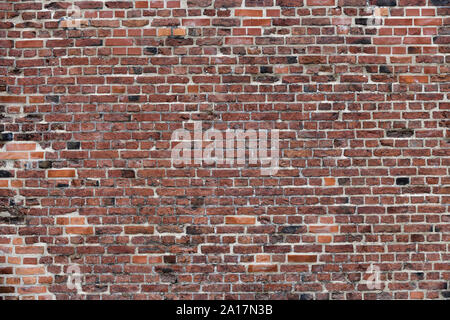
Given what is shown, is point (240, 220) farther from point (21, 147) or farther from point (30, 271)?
point (21, 147)

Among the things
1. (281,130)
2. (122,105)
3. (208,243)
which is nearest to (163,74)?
(122,105)

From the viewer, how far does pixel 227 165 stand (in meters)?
2.70

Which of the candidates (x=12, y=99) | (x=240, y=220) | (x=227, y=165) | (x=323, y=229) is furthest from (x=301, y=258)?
(x=12, y=99)

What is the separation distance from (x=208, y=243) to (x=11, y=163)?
5.31ft

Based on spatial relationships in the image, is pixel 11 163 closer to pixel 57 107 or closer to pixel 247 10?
pixel 57 107

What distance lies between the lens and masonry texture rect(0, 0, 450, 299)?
2.68 metres

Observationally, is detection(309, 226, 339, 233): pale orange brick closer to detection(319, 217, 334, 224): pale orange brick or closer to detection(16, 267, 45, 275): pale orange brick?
detection(319, 217, 334, 224): pale orange brick

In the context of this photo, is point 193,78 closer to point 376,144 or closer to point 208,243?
point 208,243

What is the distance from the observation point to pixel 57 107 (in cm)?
272

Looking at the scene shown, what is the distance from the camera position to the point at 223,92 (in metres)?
2.71

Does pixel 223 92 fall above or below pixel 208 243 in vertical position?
above

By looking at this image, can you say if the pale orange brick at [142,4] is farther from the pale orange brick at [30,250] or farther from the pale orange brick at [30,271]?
the pale orange brick at [30,271]

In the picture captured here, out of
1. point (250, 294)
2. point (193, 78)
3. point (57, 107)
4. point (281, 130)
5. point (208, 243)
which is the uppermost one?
point (193, 78)

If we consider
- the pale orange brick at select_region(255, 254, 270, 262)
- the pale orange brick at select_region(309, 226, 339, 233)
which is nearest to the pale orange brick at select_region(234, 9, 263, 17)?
the pale orange brick at select_region(309, 226, 339, 233)
